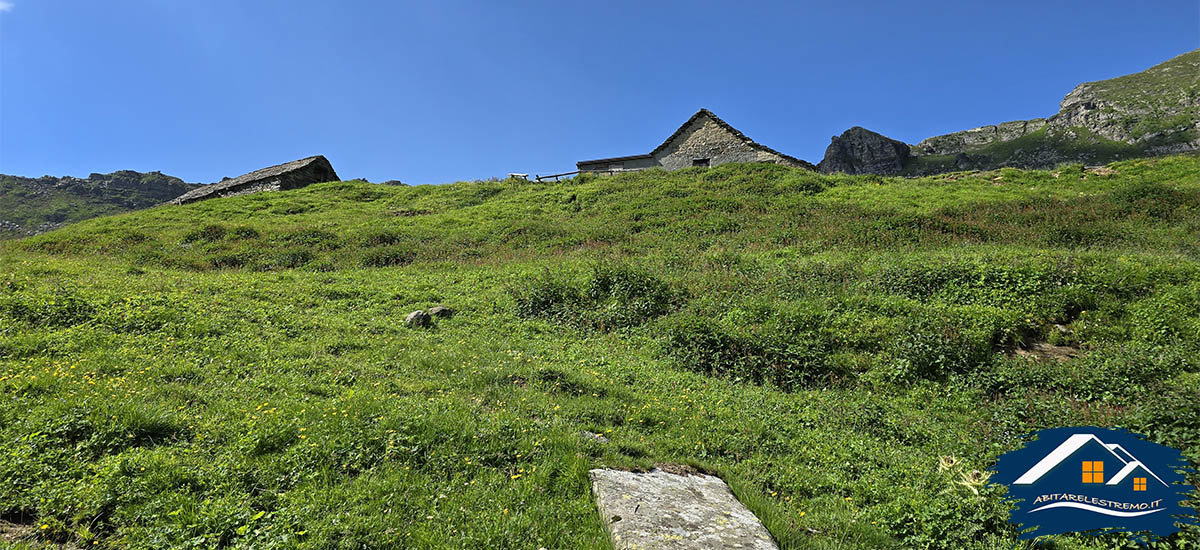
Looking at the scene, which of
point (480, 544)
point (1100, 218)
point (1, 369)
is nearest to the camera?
point (480, 544)

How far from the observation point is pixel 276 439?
207 inches

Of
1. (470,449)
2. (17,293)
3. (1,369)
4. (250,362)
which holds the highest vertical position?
(17,293)

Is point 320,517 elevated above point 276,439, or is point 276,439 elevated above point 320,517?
point 276,439

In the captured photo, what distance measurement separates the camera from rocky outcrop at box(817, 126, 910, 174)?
162 m

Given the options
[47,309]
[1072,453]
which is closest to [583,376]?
[1072,453]

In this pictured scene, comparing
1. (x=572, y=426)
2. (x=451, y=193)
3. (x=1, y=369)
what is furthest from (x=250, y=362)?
(x=451, y=193)

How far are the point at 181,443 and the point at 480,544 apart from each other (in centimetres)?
370

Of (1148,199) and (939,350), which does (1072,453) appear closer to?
(939,350)

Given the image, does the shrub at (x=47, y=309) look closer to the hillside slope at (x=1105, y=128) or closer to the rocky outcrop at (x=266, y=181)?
the rocky outcrop at (x=266, y=181)

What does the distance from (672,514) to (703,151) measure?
31.9 metres

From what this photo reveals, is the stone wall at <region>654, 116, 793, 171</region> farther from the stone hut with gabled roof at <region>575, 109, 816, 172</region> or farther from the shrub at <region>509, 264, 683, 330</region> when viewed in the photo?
the shrub at <region>509, 264, 683, 330</region>

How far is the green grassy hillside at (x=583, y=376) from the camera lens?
4473 mm

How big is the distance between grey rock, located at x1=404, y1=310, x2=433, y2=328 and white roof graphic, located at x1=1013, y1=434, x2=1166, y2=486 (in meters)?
10.5

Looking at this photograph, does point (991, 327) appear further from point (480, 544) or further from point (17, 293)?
point (17, 293)
